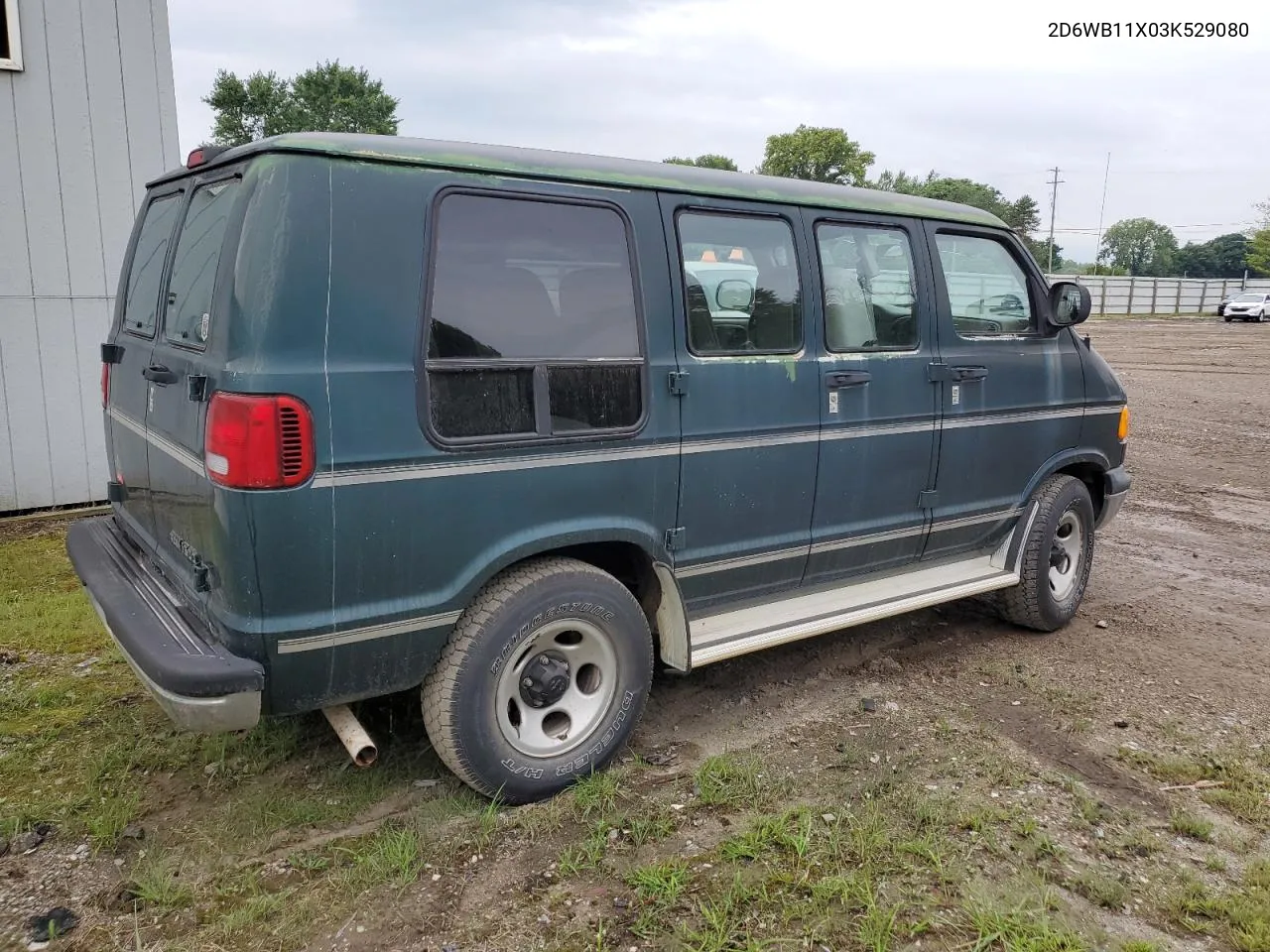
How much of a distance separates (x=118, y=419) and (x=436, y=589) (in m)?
1.79

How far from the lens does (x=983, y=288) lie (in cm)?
476

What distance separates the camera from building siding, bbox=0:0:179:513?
6703 millimetres

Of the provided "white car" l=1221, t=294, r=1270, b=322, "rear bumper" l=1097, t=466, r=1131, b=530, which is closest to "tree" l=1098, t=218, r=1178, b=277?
"white car" l=1221, t=294, r=1270, b=322

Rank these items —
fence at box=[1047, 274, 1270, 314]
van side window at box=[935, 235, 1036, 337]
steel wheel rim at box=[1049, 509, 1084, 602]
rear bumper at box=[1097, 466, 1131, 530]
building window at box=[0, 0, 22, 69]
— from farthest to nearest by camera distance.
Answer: fence at box=[1047, 274, 1270, 314] < building window at box=[0, 0, 22, 69] < rear bumper at box=[1097, 466, 1131, 530] < steel wheel rim at box=[1049, 509, 1084, 602] < van side window at box=[935, 235, 1036, 337]

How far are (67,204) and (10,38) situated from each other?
111 cm

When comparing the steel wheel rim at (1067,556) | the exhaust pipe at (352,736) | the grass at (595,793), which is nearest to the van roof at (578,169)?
the exhaust pipe at (352,736)

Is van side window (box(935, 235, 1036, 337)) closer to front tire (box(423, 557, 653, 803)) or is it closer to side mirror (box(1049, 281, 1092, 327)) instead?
side mirror (box(1049, 281, 1092, 327))

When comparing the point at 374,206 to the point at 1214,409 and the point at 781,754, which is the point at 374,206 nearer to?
the point at 781,754

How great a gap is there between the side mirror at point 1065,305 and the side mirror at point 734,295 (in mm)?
2024

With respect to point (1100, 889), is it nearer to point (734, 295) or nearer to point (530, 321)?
point (734, 295)

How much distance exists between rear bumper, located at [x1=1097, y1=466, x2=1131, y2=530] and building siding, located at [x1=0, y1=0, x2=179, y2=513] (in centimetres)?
684

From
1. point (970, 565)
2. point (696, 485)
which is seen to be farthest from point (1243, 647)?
point (696, 485)

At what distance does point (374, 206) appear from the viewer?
9.46 ft

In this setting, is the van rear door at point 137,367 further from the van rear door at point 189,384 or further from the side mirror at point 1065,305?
the side mirror at point 1065,305
